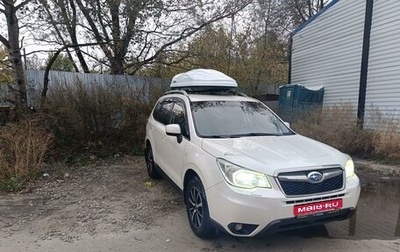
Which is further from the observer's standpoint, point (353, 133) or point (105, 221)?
point (353, 133)

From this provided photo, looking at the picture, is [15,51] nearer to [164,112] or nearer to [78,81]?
[78,81]

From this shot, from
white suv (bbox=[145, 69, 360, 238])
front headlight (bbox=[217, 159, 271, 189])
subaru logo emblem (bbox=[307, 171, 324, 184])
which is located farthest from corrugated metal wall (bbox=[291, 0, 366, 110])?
front headlight (bbox=[217, 159, 271, 189])

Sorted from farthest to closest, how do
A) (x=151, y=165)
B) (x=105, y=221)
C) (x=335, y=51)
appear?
(x=335, y=51)
(x=151, y=165)
(x=105, y=221)

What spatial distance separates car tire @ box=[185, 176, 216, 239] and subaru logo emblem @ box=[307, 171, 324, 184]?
112 centimetres

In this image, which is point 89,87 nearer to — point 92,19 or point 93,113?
point 93,113

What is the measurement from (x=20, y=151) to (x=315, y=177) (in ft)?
17.6

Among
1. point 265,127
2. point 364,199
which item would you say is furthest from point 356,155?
point 265,127

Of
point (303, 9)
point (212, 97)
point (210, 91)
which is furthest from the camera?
point (303, 9)

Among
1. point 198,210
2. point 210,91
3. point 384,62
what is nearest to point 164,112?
point 210,91

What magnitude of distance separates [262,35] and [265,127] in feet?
37.8

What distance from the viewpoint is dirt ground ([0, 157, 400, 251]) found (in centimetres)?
365

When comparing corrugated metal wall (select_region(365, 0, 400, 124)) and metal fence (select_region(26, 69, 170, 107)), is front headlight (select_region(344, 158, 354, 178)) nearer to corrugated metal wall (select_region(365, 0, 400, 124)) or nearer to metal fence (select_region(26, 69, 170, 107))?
metal fence (select_region(26, 69, 170, 107))

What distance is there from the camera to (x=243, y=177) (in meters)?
3.23

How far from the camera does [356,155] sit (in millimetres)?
8414
